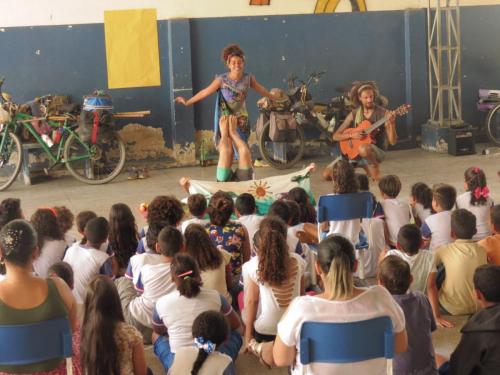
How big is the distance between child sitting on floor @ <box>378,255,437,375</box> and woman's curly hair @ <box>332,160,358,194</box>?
184 cm

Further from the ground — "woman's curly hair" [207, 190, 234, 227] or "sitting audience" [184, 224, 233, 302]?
"woman's curly hair" [207, 190, 234, 227]

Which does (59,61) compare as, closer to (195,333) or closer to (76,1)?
(76,1)

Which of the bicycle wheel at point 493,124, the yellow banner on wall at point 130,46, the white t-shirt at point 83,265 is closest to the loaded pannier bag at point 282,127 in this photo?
the yellow banner on wall at point 130,46

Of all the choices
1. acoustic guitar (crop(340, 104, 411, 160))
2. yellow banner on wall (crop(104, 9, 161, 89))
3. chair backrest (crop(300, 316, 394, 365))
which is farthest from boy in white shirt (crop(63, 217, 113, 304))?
yellow banner on wall (crop(104, 9, 161, 89))

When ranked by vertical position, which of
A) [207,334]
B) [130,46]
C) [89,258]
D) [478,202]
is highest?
[130,46]

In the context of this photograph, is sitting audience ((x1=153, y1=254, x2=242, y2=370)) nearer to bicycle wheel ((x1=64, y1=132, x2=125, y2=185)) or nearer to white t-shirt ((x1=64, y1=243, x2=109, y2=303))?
white t-shirt ((x1=64, y1=243, x2=109, y2=303))

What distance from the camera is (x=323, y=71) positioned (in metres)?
10.9

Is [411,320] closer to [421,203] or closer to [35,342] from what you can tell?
[35,342]

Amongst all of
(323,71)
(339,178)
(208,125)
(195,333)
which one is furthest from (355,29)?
(195,333)

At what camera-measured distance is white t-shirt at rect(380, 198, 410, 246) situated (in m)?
5.67

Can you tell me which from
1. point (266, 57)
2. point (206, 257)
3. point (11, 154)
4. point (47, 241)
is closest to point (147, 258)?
point (206, 257)

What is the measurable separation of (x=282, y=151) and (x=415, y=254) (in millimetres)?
5736

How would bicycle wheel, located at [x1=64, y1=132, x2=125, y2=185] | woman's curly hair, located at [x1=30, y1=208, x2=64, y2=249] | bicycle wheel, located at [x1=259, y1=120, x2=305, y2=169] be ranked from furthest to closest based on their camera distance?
bicycle wheel, located at [x1=259, y1=120, x2=305, y2=169]
bicycle wheel, located at [x1=64, y1=132, x2=125, y2=185]
woman's curly hair, located at [x1=30, y1=208, x2=64, y2=249]

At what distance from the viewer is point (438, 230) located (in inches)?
208
